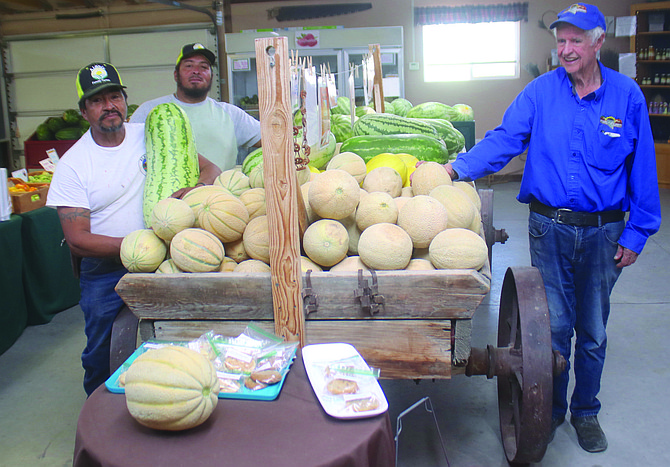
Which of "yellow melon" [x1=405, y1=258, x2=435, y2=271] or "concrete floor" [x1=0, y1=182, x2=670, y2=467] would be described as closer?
"yellow melon" [x1=405, y1=258, x2=435, y2=271]

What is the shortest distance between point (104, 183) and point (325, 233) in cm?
114

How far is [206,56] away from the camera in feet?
10.5

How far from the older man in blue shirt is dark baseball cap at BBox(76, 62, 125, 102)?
155 centimetres

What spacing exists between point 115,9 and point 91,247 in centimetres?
973

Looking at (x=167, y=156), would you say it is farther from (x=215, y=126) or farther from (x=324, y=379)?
(x=324, y=379)

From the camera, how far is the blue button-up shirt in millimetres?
2225

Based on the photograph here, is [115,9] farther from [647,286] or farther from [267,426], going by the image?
[267,426]

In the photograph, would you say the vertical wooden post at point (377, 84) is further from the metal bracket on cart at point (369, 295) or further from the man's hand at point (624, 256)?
the metal bracket on cart at point (369, 295)

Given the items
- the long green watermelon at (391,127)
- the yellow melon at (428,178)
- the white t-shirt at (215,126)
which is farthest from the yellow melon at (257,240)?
the long green watermelon at (391,127)

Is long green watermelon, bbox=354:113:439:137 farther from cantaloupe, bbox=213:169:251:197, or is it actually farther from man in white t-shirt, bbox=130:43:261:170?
cantaloupe, bbox=213:169:251:197

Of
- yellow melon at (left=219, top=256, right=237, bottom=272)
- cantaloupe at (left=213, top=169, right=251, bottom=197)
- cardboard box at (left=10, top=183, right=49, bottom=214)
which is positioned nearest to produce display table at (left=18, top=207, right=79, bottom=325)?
cardboard box at (left=10, top=183, right=49, bottom=214)

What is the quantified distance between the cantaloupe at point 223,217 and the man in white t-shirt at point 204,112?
1481 millimetres

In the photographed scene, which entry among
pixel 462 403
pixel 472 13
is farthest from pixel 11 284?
pixel 472 13

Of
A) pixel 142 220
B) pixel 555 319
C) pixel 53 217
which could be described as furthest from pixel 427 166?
pixel 53 217
